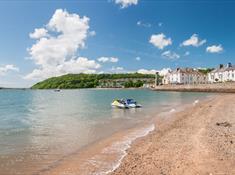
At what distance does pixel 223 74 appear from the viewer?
349 ft

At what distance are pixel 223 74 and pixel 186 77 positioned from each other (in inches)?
931

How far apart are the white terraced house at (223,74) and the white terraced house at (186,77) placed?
1111 cm

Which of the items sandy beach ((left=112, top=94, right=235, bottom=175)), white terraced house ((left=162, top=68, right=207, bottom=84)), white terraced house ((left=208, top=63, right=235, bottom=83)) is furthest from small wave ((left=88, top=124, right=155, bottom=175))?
white terraced house ((left=162, top=68, right=207, bottom=84))

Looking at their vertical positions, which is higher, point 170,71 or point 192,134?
point 170,71

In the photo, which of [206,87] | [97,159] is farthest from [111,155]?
[206,87]

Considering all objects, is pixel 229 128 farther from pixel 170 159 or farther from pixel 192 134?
pixel 170 159

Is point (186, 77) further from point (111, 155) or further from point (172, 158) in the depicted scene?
point (172, 158)

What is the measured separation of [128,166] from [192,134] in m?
5.62

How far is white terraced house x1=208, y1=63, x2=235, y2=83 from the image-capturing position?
10069 centimetres

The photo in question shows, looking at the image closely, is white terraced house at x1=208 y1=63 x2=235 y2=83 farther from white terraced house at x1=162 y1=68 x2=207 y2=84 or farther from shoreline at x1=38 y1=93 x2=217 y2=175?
shoreline at x1=38 y1=93 x2=217 y2=175

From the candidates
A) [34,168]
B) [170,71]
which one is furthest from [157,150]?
[170,71]

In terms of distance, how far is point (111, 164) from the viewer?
9391mm

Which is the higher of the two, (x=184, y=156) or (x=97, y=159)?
(x=184, y=156)

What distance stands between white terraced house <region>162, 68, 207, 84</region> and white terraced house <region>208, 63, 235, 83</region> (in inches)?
437
